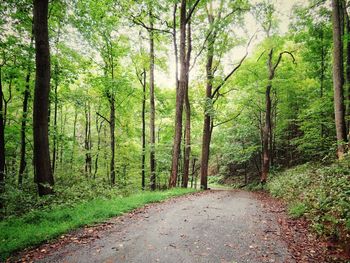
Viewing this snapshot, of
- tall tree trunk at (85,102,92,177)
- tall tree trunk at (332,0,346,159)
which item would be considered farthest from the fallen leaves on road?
tall tree trunk at (85,102,92,177)

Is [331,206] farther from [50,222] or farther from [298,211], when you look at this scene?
[50,222]

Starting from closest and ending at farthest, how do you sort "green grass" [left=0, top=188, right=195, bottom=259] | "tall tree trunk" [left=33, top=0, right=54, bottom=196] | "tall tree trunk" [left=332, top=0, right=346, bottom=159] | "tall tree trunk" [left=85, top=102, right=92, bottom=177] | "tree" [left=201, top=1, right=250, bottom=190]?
1. "green grass" [left=0, top=188, right=195, bottom=259]
2. "tall tree trunk" [left=33, top=0, right=54, bottom=196]
3. "tall tree trunk" [left=332, top=0, right=346, bottom=159]
4. "tree" [left=201, top=1, right=250, bottom=190]
5. "tall tree trunk" [left=85, top=102, right=92, bottom=177]

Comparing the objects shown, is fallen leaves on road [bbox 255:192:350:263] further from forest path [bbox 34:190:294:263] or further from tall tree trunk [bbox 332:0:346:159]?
tall tree trunk [bbox 332:0:346:159]

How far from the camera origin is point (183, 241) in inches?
172

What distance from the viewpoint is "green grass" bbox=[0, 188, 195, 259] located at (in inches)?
175

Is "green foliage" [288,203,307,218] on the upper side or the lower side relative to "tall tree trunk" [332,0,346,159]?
lower

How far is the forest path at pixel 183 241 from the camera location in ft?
12.4

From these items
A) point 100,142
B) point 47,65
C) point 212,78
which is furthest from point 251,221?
point 100,142

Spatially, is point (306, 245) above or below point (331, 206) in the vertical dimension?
below

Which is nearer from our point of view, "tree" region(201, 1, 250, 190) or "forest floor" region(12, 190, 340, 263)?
"forest floor" region(12, 190, 340, 263)

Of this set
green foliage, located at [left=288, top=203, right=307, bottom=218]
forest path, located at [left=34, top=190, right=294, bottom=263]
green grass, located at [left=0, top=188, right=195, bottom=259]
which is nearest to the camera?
forest path, located at [left=34, top=190, right=294, bottom=263]

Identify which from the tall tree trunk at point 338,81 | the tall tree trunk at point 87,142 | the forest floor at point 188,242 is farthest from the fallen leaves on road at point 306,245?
the tall tree trunk at point 87,142

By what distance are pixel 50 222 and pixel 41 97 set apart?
397cm

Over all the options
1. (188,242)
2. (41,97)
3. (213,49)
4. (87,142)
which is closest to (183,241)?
(188,242)
